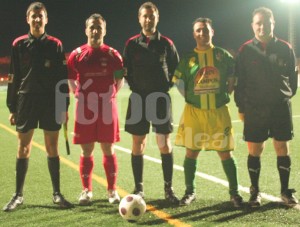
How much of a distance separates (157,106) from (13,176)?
2393 mm

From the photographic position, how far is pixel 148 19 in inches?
168

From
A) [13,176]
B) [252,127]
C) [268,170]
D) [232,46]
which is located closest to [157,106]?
[252,127]

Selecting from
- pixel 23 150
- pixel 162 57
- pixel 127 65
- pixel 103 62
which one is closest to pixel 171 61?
pixel 162 57

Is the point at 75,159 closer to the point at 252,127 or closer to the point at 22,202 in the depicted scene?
the point at 22,202

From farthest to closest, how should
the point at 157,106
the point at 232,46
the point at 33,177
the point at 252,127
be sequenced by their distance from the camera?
1. the point at 232,46
2. the point at 33,177
3. the point at 157,106
4. the point at 252,127

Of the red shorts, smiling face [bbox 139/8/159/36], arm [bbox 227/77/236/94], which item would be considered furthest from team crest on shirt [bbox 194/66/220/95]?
the red shorts

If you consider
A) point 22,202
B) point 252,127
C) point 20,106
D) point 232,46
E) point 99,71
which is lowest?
point 22,202

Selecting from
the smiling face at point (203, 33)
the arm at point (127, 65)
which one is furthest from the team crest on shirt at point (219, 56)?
the arm at point (127, 65)

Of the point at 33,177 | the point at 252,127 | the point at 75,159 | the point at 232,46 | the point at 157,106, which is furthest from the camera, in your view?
the point at 232,46

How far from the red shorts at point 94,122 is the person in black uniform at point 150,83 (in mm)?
196

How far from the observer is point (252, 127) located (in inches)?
159

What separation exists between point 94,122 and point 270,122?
1.70 m

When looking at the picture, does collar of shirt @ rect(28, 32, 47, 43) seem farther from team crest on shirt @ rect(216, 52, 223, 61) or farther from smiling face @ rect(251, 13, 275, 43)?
smiling face @ rect(251, 13, 275, 43)

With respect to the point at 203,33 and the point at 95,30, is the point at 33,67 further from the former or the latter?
the point at 203,33
